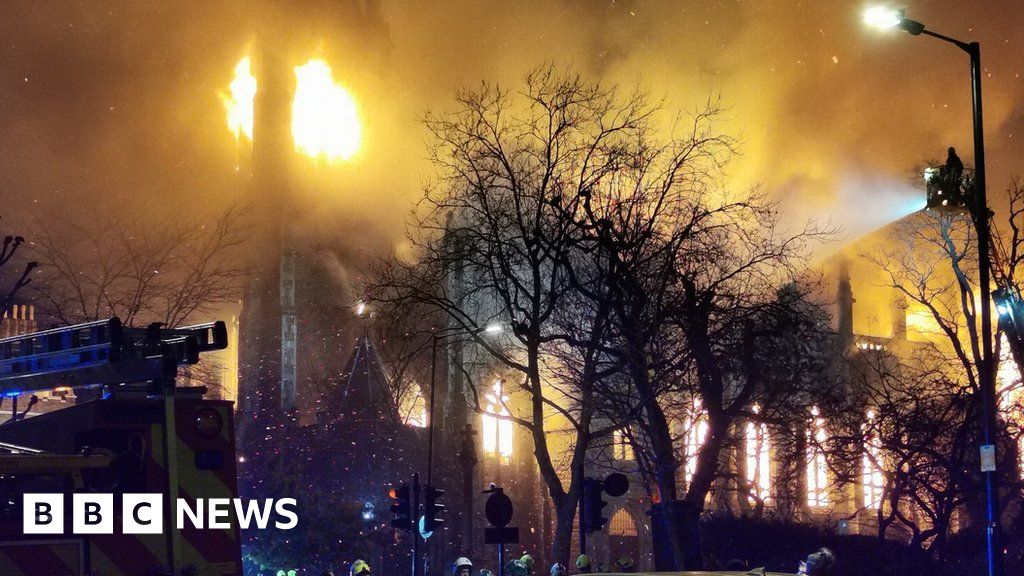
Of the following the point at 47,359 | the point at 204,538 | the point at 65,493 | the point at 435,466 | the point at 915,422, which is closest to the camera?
the point at 65,493

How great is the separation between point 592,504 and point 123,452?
9788 millimetres

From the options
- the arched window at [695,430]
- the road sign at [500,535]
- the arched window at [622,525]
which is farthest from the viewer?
the arched window at [622,525]

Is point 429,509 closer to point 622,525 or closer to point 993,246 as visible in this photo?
point 993,246

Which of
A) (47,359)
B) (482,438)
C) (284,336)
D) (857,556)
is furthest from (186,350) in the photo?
(284,336)

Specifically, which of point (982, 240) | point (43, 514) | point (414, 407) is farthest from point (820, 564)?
point (414, 407)

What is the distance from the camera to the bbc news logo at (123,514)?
24.5 ft

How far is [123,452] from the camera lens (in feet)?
25.9

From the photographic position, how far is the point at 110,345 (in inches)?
337

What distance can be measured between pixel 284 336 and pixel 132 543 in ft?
213

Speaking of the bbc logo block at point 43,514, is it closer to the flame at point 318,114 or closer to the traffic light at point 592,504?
the traffic light at point 592,504

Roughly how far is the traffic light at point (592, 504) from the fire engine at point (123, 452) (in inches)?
338

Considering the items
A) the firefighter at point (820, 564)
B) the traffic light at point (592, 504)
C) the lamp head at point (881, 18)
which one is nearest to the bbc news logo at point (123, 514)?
the firefighter at point (820, 564)

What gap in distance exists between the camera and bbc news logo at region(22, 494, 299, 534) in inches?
293

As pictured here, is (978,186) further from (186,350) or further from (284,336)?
(284,336)
